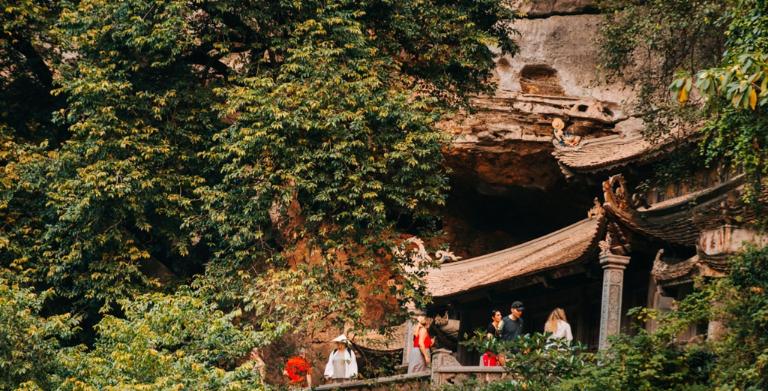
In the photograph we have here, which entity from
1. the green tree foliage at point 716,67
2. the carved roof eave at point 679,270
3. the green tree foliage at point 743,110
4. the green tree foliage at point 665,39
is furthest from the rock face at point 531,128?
the green tree foliage at point 743,110

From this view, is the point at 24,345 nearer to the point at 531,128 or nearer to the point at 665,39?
the point at 665,39

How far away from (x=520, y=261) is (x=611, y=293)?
429 cm

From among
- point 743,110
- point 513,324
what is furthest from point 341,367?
point 743,110

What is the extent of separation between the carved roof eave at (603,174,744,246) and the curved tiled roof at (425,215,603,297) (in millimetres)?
760

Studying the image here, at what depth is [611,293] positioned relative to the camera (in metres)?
18.2

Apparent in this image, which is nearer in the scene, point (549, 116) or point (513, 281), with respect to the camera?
point (513, 281)

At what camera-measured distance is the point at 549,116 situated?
27062 millimetres

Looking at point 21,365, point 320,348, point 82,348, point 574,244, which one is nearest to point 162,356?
point 21,365

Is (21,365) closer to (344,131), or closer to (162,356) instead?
(162,356)

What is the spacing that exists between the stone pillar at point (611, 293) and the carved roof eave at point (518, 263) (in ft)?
1.36

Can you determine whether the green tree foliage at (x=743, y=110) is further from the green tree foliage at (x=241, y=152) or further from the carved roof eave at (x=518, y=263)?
the green tree foliage at (x=241, y=152)

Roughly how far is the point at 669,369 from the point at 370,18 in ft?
33.5

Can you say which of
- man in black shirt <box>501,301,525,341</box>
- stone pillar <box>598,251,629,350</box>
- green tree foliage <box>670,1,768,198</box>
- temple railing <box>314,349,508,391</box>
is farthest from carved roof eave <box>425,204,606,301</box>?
green tree foliage <box>670,1,768,198</box>

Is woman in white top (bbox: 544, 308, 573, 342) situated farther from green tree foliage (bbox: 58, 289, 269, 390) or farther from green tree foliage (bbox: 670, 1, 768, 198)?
green tree foliage (bbox: 670, 1, 768, 198)
